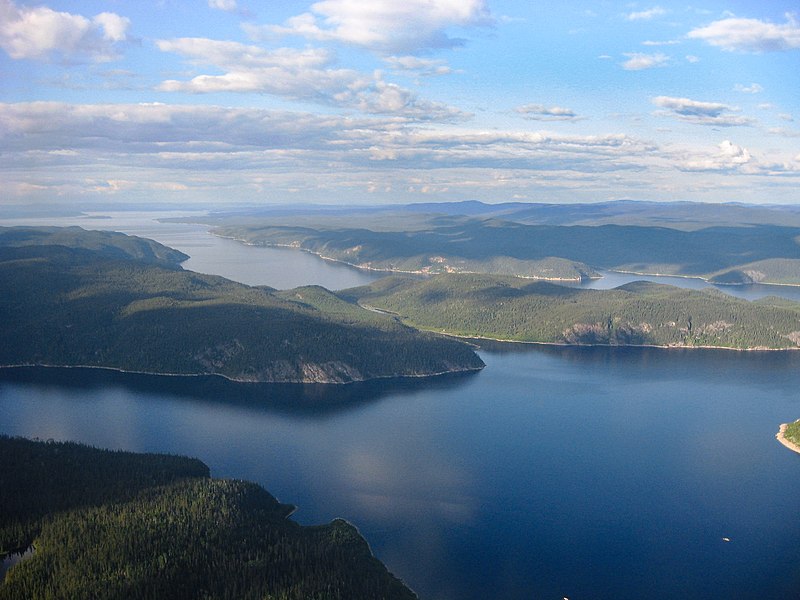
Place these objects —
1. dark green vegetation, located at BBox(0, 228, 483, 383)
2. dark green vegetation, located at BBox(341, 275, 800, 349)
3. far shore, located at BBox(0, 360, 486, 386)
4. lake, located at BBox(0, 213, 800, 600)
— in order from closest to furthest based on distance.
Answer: lake, located at BBox(0, 213, 800, 600) < far shore, located at BBox(0, 360, 486, 386) < dark green vegetation, located at BBox(0, 228, 483, 383) < dark green vegetation, located at BBox(341, 275, 800, 349)

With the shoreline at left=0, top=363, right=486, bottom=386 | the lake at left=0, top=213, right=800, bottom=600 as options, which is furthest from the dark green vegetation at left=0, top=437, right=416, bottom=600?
the shoreline at left=0, top=363, right=486, bottom=386

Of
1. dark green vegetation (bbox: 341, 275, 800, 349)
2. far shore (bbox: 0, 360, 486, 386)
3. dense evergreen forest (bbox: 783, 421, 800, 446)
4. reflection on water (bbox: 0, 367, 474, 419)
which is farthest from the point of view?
dark green vegetation (bbox: 341, 275, 800, 349)

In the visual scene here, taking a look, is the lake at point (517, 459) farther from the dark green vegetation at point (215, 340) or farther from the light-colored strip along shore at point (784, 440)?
the dark green vegetation at point (215, 340)

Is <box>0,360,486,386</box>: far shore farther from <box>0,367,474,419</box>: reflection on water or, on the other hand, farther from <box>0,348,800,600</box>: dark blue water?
<box>0,348,800,600</box>: dark blue water

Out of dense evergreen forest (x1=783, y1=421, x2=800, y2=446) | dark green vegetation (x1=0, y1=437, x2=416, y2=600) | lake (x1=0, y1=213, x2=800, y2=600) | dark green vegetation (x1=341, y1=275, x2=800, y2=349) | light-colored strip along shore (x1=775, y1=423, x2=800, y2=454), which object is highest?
dark green vegetation (x1=341, y1=275, x2=800, y2=349)

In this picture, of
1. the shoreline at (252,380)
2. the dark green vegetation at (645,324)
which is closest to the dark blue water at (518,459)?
the shoreline at (252,380)

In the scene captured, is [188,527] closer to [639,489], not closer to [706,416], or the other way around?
[639,489]

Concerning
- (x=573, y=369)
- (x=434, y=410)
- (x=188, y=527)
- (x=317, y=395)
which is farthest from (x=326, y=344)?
(x=188, y=527)

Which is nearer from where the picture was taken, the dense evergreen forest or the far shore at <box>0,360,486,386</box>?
the dense evergreen forest
